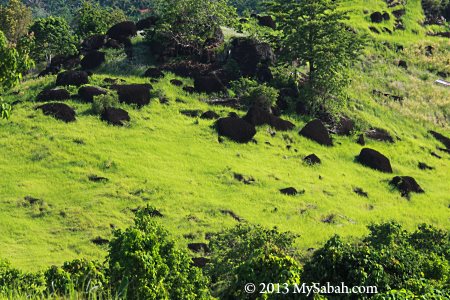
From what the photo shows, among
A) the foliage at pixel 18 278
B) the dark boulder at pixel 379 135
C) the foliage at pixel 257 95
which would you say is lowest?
the dark boulder at pixel 379 135

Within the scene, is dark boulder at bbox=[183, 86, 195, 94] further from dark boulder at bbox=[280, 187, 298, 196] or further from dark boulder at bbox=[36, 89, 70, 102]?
dark boulder at bbox=[280, 187, 298, 196]

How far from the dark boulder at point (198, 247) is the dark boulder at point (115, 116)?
19900 millimetres

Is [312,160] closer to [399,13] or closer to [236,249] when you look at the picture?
[236,249]

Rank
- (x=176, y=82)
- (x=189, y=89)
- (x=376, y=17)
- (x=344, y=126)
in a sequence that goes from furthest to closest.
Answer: (x=376, y=17) < (x=344, y=126) < (x=176, y=82) < (x=189, y=89)

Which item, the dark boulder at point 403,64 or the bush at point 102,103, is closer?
the bush at point 102,103

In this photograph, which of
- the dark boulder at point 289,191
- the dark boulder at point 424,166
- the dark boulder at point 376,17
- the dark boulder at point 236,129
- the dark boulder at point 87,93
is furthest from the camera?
the dark boulder at point 376,17

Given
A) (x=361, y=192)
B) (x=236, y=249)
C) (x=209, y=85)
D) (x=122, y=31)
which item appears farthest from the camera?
(x=122, y=31)

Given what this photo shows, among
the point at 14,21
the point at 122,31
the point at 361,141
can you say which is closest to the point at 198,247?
the point at 361,141

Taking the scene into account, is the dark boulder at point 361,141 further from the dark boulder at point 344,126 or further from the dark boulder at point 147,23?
the dark boulder at point 147,23

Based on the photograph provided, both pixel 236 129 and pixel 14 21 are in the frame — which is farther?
pixel 14 21

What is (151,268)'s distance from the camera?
801 inches

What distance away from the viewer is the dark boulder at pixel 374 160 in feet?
187

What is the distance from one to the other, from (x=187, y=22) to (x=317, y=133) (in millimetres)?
22363

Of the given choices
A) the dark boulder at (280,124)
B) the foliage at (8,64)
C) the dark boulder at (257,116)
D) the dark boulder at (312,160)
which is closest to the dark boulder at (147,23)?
the dark boulder at (257,116)
